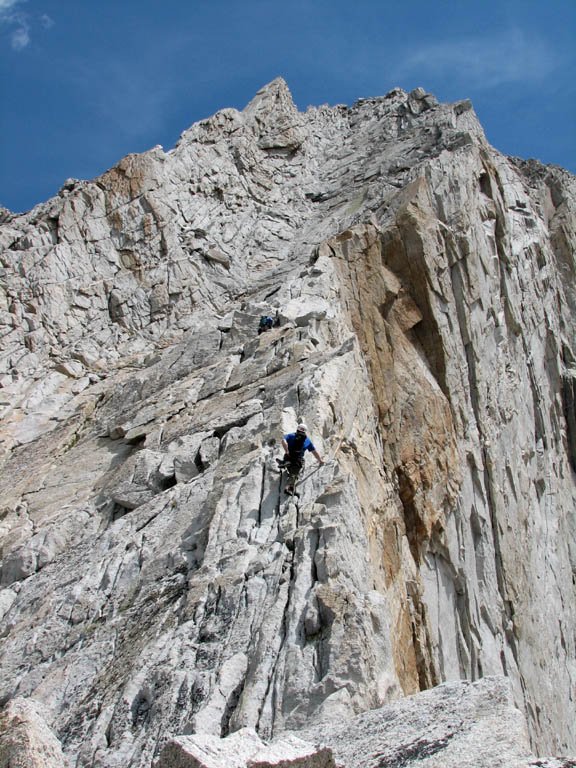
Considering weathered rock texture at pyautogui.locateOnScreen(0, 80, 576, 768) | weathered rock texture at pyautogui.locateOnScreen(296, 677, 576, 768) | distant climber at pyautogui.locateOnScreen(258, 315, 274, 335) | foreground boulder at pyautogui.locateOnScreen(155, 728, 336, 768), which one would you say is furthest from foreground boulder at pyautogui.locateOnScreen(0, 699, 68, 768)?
distant climber at pyautogui.locateOnScreen(258, 315, 274, 335)

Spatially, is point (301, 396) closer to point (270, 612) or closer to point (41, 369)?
point (270, 612)

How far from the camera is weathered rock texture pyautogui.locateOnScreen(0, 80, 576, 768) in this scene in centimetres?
1170

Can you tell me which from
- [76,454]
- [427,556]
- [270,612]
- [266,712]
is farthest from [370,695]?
[76,454]

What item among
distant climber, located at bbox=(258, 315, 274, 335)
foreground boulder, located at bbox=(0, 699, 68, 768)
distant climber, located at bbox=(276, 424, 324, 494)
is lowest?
foreground boulder, located at bbox=(0, 699, 68, 768)

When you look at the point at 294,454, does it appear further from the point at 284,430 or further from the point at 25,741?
the point at 25,741

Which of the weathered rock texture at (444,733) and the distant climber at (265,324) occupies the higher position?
the distant climber at (265,324)

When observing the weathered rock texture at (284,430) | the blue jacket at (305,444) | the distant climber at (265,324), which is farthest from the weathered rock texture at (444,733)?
the distant climber at (265,324)

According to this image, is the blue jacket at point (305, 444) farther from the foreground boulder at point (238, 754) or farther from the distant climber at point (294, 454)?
the foreground boulder at point (238, 754)

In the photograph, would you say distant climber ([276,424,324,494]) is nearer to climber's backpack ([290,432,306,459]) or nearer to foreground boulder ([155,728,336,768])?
climber's backpack ([290,432,306,459])

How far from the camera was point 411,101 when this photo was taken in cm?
4941

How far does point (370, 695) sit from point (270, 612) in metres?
2.23

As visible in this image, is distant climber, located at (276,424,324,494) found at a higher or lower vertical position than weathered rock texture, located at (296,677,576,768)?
higher

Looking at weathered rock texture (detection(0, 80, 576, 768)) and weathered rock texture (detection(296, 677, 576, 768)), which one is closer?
weathered rock texture (detection(296, 677, 576, 768))

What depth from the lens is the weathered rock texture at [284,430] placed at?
11.7 metres
